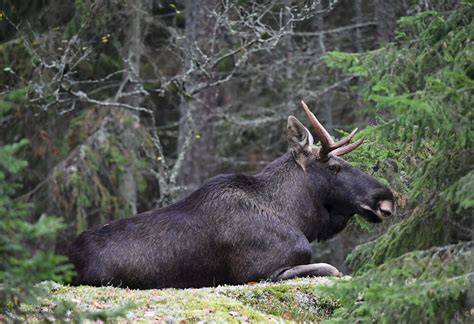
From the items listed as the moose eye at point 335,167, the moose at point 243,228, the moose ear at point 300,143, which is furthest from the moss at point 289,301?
the moose ear at point 300,143

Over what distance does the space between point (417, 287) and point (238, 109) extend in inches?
788

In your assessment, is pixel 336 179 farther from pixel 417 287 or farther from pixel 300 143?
pixel 417 287

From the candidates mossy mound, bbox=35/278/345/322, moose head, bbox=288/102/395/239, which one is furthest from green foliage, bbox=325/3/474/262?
moose head, bbox=288/102/395/239

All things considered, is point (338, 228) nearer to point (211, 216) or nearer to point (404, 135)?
point (211, 216)

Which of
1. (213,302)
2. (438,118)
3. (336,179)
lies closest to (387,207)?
(336,179)

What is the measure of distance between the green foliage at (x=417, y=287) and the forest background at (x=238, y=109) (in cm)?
2

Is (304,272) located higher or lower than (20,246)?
lower

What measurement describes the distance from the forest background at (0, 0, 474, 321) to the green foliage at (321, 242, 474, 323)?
0.02 metres

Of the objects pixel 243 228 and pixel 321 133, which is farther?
pixel 321 133

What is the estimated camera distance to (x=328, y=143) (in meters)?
11.0

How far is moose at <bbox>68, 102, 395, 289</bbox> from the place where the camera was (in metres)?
10.3

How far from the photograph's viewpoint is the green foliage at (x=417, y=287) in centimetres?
607

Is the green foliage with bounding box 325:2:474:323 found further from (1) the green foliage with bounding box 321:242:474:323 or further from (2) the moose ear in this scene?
(2) the moose ear

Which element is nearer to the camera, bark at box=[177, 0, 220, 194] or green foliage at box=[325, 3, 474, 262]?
green foliage at box=[325, 3, 474, 262]
